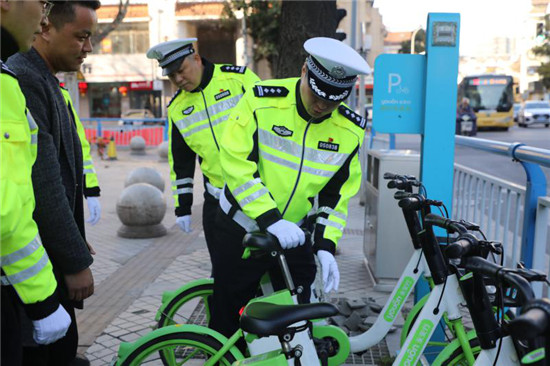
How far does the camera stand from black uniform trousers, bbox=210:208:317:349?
296cm

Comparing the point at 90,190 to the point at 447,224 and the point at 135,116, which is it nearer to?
the point at 447,224

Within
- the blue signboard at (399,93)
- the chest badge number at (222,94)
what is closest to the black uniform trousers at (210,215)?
the chest badge number at (222,94)

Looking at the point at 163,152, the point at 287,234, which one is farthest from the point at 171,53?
the point at 163,152

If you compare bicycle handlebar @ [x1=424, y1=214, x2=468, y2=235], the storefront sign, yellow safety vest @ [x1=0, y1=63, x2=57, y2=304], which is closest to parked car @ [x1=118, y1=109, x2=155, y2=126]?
the storefront sign

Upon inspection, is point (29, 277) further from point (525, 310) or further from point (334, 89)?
point (334, 89)

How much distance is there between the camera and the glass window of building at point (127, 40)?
40656mm

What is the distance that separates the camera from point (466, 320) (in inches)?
180

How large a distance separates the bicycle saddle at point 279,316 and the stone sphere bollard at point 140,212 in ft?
19.3

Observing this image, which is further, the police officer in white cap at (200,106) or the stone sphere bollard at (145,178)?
the stone sphere bollard at (145,178)

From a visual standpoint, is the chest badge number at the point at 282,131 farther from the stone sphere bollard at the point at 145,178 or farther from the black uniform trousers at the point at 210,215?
the stone sphere bollard at the point at 145,178

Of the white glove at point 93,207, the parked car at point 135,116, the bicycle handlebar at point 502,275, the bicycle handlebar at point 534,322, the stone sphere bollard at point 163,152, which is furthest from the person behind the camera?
the parked car at point 135,116

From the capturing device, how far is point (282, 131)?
2.82 m

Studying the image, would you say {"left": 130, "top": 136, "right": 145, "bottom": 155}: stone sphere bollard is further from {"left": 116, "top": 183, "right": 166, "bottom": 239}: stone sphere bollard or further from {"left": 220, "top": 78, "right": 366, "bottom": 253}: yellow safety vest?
{"left": 220, "top": 78, "right": 366, "bottom": 253}: yellow safety vest

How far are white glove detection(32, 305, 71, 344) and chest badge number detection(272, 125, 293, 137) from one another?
1.37m
